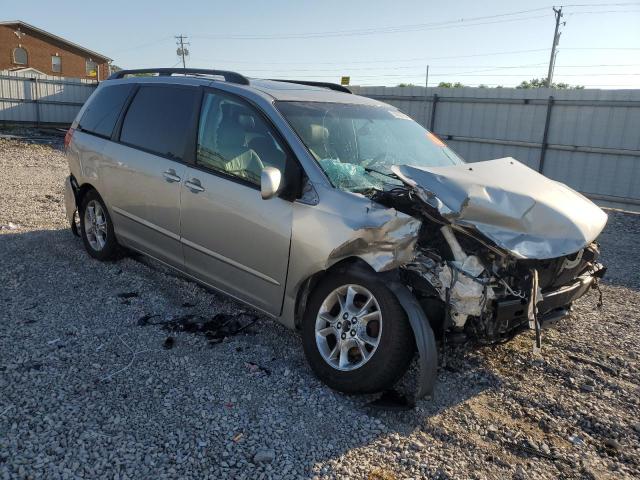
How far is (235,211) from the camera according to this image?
3.94 meters

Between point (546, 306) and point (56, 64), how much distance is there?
54848 mm

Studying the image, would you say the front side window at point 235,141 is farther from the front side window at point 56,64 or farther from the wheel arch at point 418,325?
the front side window at point 56,64

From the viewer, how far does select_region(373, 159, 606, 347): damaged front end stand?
3.19m

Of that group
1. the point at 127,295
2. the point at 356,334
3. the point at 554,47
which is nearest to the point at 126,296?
the point at 127,295

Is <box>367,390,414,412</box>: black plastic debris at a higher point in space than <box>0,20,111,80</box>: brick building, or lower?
lower

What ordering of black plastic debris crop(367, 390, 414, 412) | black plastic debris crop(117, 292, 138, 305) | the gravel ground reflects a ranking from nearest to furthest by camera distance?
the gravel ground → black plastic debris crop(367, 390, 414, 412) → black plastic debris crop(117, 292, 138, 305)

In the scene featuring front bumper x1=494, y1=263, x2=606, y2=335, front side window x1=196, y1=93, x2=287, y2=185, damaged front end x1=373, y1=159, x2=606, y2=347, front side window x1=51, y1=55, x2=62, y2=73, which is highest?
front side window x1=51, y1=55, x2=62, y2=73

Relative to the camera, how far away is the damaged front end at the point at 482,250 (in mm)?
3193

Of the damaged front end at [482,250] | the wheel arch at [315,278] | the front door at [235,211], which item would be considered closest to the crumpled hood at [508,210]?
the damaged front end at [482,250]

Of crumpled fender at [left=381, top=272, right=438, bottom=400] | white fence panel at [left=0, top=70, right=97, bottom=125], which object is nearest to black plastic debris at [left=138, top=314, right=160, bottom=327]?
crumpled fender at [left=381, top=272, right=438, bottom=400]

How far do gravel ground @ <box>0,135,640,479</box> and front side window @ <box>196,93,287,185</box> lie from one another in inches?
51.2

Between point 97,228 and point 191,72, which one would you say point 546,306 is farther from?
point 97,228

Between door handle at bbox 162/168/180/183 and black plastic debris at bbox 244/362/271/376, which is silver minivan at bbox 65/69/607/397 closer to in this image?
door handle at bbox 162/168/180/183

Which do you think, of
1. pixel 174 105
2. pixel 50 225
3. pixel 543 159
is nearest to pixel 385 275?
pixel 174 105
